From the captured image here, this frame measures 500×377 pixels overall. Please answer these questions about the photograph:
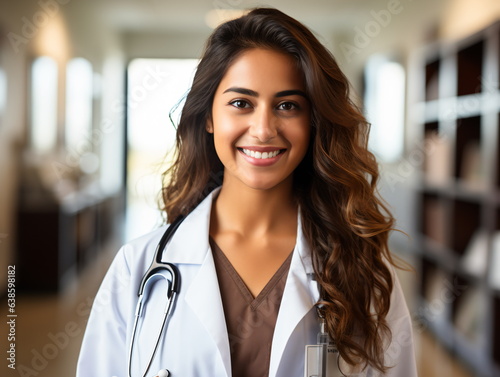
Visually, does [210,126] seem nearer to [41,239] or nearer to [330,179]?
[330,179]

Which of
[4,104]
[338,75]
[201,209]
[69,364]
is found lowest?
[69,364]

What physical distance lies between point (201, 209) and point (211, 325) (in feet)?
0.76

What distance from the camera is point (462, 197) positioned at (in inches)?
117

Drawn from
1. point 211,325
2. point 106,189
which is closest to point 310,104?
point 211,325

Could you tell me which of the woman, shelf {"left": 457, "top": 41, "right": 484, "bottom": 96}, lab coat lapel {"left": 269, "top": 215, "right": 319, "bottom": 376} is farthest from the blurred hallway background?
lab coat lapel {"left": 269, "top": 215, "right": 319, "bottom": 376}

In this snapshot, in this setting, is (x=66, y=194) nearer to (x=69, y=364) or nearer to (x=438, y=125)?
(x=69, y=364)

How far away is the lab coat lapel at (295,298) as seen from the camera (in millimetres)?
934

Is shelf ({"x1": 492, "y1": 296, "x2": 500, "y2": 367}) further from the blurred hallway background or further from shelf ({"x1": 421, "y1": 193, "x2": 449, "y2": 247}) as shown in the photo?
shelf ({"x1": 421, "y1": 193, "x2": 449, "y2": 247})

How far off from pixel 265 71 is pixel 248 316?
0.42 metres

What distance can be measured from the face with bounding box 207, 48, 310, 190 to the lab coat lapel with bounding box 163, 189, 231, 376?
13 centimetres

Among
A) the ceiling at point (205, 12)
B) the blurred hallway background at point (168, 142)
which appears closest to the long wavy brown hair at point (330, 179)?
the blurred hallway background at point (168, 142)

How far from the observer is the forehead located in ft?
3.07

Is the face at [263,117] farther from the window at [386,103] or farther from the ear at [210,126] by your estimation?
the window at [386,103]

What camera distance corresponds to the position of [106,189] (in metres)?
7.02
